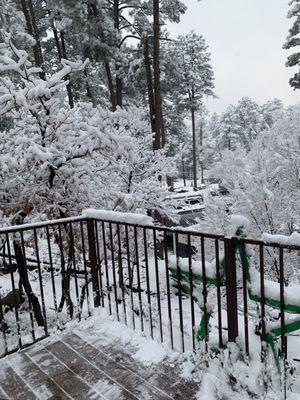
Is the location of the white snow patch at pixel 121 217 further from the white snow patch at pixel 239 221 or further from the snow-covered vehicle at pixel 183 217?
the snow-covered vehicle at pixel 183 217

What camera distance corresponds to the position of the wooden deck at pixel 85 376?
2.68m

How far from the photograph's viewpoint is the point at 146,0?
15859 millimetres

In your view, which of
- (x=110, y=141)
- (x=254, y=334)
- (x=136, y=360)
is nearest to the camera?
(x=254, y=334)

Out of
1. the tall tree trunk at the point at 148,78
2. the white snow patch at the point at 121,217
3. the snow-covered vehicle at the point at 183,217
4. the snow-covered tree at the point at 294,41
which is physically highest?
the snow-covered tree at the point at 294,41

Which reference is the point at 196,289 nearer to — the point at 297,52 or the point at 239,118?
the point at 297,52

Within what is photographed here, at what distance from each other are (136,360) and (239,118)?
182 feet

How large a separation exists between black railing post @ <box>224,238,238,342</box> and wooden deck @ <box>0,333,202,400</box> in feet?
1.70

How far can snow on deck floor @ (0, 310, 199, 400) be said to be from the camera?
8.86ft

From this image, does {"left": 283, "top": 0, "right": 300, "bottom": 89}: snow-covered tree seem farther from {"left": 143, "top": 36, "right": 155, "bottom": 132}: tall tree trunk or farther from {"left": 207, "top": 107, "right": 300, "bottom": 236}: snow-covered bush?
{"left": 143, "top": 36, "right": 155, "bottom": 132}: tall tree trunk

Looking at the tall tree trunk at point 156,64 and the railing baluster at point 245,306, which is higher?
the tall tree trunk at point 156,64


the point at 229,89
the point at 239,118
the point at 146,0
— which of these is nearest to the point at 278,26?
the point at 146,0

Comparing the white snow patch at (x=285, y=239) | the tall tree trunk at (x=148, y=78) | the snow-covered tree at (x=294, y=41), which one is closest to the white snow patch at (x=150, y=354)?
the white snow patch at (x=285, y=239)

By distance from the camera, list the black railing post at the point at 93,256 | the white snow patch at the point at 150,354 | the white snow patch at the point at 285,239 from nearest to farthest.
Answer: the white snow patch at the point at 285,239 < the white snow patch at the point at 150,354 < the black railing post at the point at 93,256

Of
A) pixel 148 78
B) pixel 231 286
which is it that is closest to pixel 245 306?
pixel 231 286
